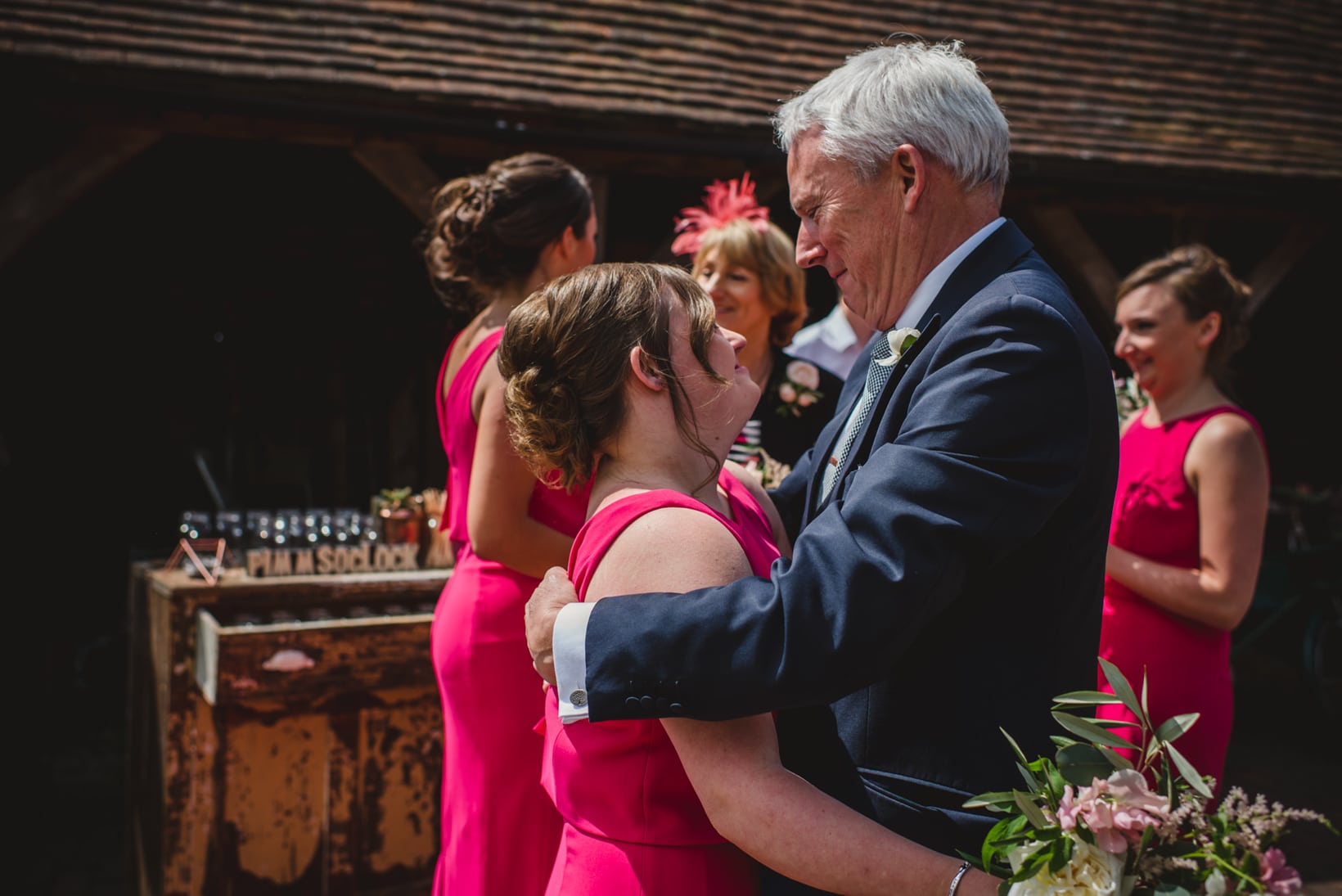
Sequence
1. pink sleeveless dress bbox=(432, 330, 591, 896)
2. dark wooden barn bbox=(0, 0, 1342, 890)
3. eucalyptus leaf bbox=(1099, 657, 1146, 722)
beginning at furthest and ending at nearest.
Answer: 1. dark wooden barn bbox=(0, 0, 1342, 890)
2. pink sleeveless dress bbox=(432, 330, 591, 896)
3. eucalyptus leaf bbox=(1099, 657, 1146, 722)

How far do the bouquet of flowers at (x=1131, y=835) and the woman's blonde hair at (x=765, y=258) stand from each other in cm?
265

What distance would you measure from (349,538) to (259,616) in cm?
53

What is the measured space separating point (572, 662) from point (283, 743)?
9.07ft

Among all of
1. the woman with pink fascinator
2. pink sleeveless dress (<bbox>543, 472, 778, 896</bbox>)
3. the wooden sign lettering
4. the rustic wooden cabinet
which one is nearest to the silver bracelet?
pink sleeveless dress (<bbox>543, 472, 778, 896</bbox>)

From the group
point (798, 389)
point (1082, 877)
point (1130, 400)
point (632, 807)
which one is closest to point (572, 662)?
point (632, 807)

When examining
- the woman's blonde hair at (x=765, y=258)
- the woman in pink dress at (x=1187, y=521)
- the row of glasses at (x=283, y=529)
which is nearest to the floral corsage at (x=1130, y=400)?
the woman in pink dress at (x=1187, y=521)

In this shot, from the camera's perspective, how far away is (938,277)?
A: 5.03 ft

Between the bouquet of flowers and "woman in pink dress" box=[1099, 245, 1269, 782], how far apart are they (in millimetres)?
1747

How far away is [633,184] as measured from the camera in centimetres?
788

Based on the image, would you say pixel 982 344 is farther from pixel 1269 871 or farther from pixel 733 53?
pixel 733 53

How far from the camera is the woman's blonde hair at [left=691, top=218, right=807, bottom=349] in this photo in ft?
11.9

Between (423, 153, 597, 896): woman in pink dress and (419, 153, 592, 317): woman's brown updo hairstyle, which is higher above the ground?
(419, 153, 592, 317): woman's brown updo hairstyle

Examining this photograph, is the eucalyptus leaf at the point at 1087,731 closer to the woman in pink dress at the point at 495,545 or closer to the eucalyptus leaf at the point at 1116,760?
the eucalyptus leaf at the point at 1116,760

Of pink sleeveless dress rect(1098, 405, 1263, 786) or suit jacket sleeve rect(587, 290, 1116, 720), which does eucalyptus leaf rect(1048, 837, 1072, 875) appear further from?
pink sleeveless dress rect(1098, 405, 1263, 786)
